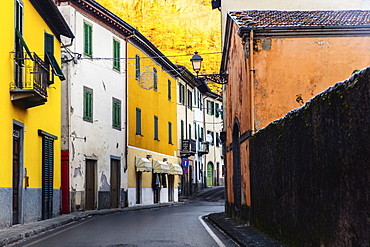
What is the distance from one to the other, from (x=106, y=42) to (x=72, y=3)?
13.3ft

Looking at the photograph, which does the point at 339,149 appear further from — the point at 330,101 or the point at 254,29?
the point at 254,29

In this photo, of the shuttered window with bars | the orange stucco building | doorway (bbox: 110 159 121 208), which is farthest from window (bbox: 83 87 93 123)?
the orange stucco building

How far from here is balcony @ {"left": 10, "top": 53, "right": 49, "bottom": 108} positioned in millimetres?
16641

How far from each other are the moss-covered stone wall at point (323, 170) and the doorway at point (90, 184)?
1621cm

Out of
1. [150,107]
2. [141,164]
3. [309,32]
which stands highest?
[150,107]

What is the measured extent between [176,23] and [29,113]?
99.9 m

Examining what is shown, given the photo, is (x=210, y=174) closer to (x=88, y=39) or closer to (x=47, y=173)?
(x=88, y=39)

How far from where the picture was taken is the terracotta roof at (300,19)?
16438mm

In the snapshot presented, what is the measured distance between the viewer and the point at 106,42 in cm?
3058

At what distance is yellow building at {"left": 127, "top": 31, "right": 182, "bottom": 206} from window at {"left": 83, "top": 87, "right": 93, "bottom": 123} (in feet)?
9.66

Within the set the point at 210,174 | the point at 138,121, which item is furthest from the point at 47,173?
the point at 210,174

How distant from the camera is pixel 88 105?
2814 centimetres

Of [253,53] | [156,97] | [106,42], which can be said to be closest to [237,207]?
[253,53]

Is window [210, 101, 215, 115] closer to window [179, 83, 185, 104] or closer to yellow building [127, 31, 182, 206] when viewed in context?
window [179, 83, 185, 104]
